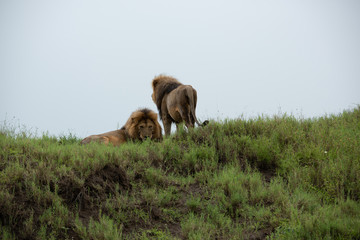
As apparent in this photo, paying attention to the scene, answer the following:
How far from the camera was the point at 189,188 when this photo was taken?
5648 mm

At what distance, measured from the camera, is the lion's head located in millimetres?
8297

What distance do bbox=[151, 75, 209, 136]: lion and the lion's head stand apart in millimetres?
574

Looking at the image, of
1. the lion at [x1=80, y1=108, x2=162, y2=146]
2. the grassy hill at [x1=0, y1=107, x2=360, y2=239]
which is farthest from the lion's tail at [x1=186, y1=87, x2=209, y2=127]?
the grassy hill at [x1=0, y1=107, x2=360, y2=239]

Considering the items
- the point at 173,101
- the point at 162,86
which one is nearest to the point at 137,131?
the point at 173,101

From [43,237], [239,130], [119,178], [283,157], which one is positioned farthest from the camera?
[239,130]

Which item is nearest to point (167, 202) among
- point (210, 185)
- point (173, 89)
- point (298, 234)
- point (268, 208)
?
point (210, 185)

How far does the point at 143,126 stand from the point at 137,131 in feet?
0.74

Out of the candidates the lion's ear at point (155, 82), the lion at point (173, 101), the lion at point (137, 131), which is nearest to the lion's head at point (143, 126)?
the lion at point (137, 131)

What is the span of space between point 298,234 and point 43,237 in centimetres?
307

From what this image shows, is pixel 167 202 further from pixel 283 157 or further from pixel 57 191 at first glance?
pixel 283 157

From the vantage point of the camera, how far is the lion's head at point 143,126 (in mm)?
8297

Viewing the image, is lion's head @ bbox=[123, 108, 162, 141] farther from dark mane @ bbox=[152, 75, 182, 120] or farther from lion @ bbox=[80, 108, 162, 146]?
dark mane @ bbox=[152, 75, 182, 120]

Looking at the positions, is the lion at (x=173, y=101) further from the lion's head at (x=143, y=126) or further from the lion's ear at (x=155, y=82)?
the lion's head at (x=143, y=126)

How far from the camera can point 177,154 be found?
6625mm
